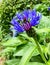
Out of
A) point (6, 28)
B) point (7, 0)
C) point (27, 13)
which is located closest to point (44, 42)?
point (27, 13)

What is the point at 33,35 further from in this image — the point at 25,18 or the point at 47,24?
the point at 47,24

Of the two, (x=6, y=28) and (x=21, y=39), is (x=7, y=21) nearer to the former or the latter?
(x=6, y=28)

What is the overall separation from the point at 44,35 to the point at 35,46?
36 centimetres

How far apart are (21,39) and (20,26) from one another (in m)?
0.48

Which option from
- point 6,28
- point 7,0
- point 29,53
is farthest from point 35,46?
point 7,0

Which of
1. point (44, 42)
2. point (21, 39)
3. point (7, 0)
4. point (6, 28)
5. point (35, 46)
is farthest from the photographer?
point (7, 0)

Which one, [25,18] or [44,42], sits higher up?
[25,18]

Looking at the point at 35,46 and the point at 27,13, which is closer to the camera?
the point at 27,13

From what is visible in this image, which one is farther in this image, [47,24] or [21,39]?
[47,24]

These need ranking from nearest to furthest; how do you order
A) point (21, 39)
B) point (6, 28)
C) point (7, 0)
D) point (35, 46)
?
1. point (35, 46)
2. point (21, 39)
3. point (6, 28)
4. point (7, 0)

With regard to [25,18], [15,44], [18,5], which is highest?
[25,18]

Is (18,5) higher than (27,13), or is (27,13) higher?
(27,13)

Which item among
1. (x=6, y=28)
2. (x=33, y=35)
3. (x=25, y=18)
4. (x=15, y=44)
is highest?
(x=25, y=18)

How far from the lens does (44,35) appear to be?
7.76 ft
